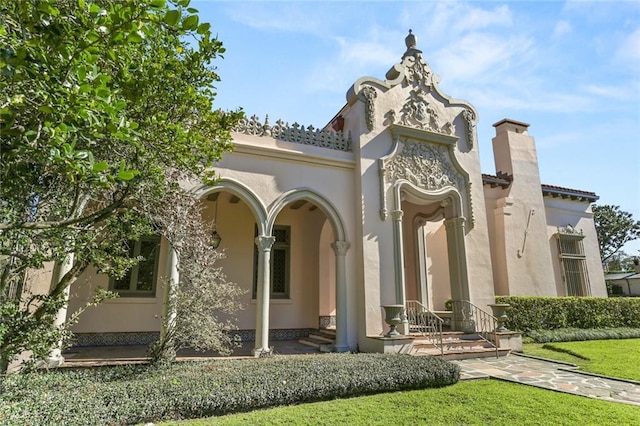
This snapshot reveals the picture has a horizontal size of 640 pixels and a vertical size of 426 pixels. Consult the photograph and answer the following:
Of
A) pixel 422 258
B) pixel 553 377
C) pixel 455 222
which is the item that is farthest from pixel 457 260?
pixel 553 377

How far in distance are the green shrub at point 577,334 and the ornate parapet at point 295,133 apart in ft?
26.6

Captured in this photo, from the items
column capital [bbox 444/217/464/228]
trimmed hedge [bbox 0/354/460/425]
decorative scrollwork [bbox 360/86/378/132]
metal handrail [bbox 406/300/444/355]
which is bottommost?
trimmed hedge [bbox 0/354/460/425]

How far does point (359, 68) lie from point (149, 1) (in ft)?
30.3

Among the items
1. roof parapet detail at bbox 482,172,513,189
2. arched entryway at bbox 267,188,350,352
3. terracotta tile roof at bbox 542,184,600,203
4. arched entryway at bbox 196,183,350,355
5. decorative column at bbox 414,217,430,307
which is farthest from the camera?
terracotta tile roof at bbox 542,184,600,203

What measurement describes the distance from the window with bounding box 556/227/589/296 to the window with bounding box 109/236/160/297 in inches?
600

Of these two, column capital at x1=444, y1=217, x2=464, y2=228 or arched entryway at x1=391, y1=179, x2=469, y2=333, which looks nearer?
arched entryway at x1=391, y1=179, x2=469, y2=333

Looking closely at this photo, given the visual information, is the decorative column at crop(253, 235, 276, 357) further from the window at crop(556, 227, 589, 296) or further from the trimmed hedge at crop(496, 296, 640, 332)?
the window at crop(556, 227, 589, 296)

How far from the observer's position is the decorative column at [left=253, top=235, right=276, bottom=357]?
8461mm

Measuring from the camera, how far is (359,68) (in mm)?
10875

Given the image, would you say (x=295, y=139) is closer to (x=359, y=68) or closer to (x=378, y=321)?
(x=359, y=68)

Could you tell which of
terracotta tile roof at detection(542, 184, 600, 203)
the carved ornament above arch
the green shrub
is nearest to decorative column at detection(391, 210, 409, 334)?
the carved ornament above arch

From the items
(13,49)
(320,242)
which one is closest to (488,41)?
(13,49)

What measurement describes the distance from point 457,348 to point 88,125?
9.31 metres

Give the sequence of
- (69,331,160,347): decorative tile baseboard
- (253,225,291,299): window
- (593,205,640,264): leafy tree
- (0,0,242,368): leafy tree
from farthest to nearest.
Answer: (593,205,640,264): leafy tree
(253,225,291,299): window
(69,331,160,347): decorative tile baseboard
(0,0,242,368): leafy tree
